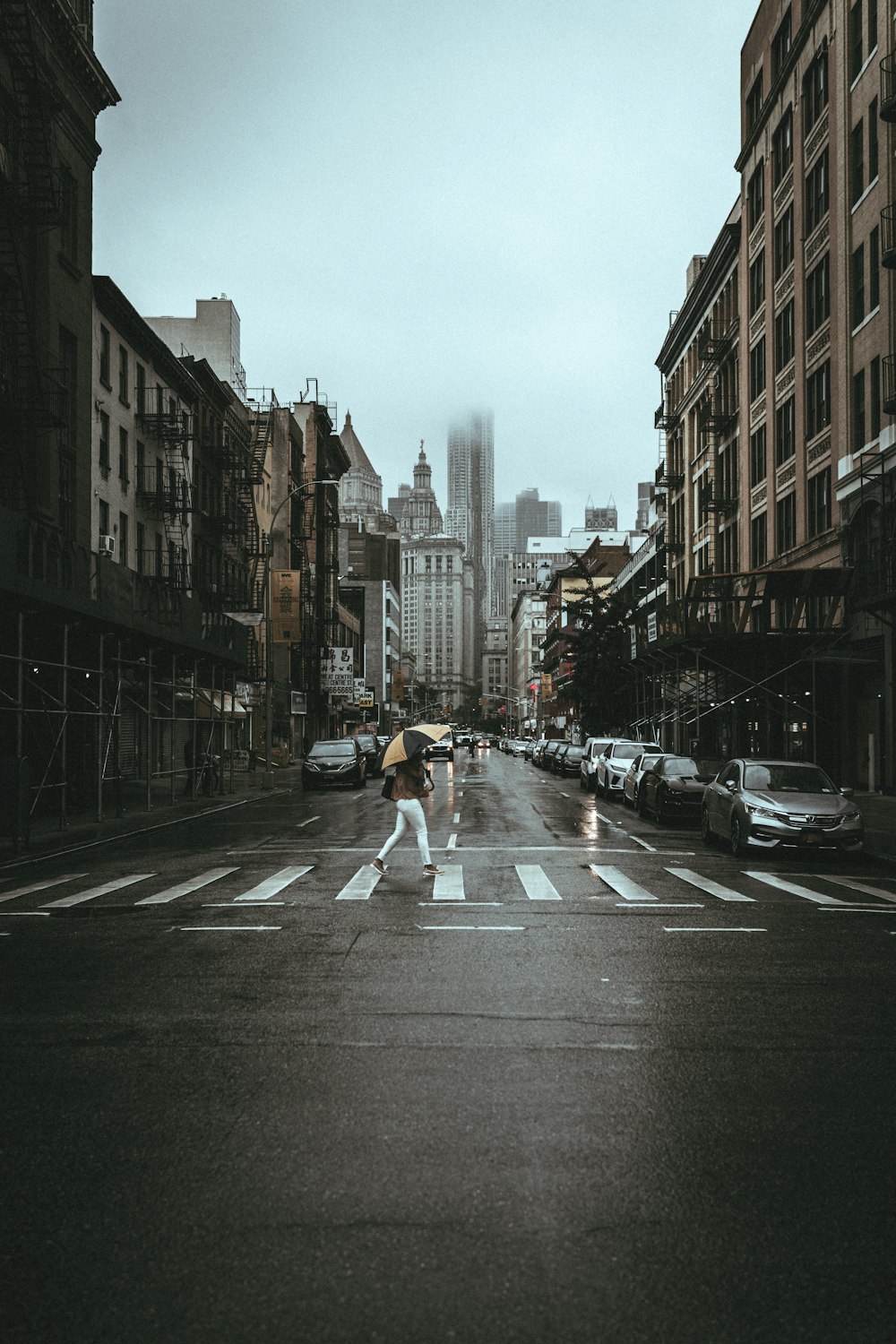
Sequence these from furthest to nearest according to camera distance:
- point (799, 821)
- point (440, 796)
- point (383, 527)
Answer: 1. point (383, 527)
2. point (440, 796)
3. point (799, 821)

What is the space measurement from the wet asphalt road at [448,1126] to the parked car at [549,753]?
144ft

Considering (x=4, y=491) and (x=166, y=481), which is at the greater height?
(x=166, y=481)

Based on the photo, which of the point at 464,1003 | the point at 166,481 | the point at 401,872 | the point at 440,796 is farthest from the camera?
the point at 166,481

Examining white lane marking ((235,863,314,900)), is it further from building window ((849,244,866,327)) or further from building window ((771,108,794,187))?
building window ((771,108,794,187))

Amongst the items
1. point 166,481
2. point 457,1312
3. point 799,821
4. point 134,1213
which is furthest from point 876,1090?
point 166,481

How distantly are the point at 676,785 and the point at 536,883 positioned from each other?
424 inches

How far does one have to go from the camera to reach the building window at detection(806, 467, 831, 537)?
114 feet

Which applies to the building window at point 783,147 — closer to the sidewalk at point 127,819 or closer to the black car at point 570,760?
the black car at point 570,760

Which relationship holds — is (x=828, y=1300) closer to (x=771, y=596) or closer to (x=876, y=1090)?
(x=876, y=1090)

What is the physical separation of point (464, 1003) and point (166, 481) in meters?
37.7

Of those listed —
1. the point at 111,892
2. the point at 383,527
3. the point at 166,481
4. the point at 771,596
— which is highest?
the point at 383,527

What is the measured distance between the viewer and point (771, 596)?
1244 inches

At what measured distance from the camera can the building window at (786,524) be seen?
38.7 m

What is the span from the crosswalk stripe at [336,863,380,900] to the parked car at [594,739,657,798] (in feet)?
59.1
